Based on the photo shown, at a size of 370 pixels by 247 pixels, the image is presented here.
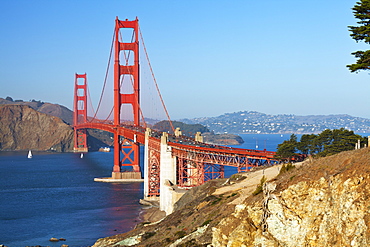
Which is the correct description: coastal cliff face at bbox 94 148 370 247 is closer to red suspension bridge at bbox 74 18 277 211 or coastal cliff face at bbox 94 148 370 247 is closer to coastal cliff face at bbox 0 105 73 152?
red suspension bridge at bbox 74 18 277 211

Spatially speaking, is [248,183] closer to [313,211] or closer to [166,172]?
[313,211]

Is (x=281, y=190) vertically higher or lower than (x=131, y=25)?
lower

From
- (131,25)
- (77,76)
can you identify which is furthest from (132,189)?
(77,76)

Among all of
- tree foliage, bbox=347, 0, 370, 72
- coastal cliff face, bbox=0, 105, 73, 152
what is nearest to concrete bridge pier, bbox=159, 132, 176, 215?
tree foliage, bbox=347, 0, 370, 72

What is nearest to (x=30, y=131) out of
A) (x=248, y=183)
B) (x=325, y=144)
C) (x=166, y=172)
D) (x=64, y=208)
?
(x=64, y=208)

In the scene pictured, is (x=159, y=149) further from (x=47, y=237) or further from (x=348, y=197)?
(x=348, y=197)

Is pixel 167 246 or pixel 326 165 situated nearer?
pixel 326 165

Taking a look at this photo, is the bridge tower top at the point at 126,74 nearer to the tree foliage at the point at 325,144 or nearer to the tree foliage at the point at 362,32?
the tree foliage at the point at 325,144
